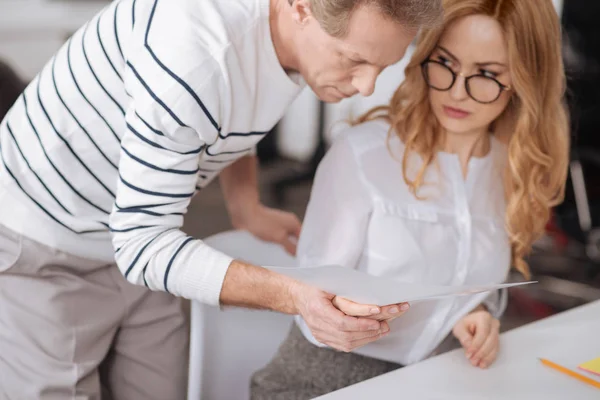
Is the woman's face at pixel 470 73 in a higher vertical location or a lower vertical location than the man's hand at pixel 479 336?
higher

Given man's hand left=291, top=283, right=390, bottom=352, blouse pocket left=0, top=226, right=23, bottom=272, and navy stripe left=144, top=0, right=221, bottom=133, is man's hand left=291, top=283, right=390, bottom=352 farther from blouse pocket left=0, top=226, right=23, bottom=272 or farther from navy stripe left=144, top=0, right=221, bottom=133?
blouse pocket left=0, top=226, right=23, bottom=272

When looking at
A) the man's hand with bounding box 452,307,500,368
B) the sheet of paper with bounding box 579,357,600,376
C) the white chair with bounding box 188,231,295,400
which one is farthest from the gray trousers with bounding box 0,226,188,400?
the sheet of paper with bounding box 579,357,600,376

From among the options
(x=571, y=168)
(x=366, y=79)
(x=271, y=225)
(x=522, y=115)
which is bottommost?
(x=571, y=168)

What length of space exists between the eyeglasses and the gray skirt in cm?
56

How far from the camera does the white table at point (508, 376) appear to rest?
1216 millimetres

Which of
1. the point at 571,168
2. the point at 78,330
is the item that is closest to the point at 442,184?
the point at 78,330

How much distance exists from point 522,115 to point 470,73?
0.51 feet

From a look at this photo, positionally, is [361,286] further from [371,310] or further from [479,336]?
[479,336]

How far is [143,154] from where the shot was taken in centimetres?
125

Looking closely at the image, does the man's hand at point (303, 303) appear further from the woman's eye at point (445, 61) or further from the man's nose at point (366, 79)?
the woman's eye at point (445, 61)

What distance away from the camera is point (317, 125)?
4953mm

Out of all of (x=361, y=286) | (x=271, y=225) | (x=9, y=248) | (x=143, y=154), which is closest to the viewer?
(x=361, y=286)

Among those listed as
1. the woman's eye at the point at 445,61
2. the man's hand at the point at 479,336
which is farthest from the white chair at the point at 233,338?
the woman's eye at the point at 445,61

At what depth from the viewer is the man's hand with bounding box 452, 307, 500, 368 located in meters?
1.32
